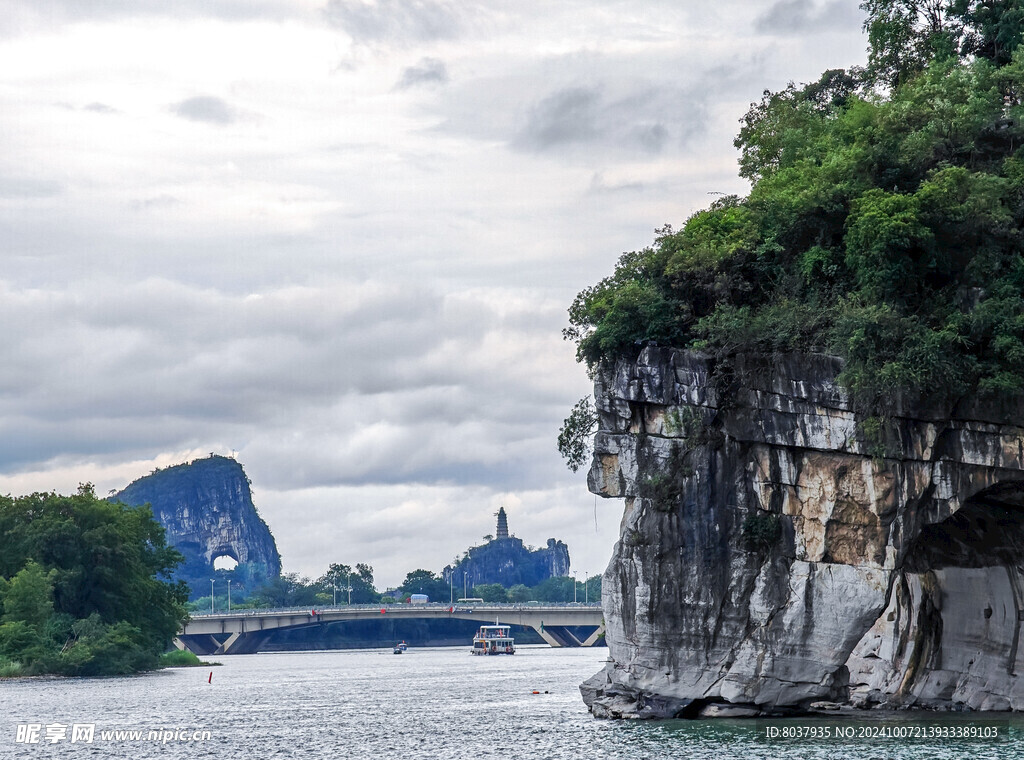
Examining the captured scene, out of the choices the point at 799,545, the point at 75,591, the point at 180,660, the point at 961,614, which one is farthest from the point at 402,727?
the point at 180,660

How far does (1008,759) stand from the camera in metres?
29.2

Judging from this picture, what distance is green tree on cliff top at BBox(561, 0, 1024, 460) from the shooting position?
36.8 metres

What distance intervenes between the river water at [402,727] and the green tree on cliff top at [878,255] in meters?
9.18

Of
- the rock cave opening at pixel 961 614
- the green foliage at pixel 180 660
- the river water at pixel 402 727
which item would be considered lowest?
the river water at pixel 402 727

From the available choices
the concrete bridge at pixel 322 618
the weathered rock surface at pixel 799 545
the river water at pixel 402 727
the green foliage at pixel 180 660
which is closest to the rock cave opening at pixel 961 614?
the weathered rock surface at pixel 799 545

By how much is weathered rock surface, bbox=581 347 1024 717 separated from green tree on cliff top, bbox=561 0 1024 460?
1.10 m

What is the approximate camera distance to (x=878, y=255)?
3753 cm

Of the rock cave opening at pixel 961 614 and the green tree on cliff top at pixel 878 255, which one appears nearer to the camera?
the green tree on cliff top at pixel 878 255

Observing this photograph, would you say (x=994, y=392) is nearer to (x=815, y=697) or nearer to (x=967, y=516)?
(x=967, y=516)

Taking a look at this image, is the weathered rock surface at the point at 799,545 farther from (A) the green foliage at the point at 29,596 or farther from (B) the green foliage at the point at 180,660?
(B) the green foliage at the point at 180,660

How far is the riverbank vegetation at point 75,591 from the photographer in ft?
263

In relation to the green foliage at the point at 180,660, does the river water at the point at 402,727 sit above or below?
below

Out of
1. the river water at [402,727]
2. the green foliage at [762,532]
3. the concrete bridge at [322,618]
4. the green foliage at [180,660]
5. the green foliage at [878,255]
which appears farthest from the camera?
the concrete bridge at [322,618]

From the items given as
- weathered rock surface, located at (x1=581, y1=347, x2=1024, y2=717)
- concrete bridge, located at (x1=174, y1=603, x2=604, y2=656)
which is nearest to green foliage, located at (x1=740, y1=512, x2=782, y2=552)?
weathered rock surface, located at (x1=581, y1=347, x2=1024, y2=717)
